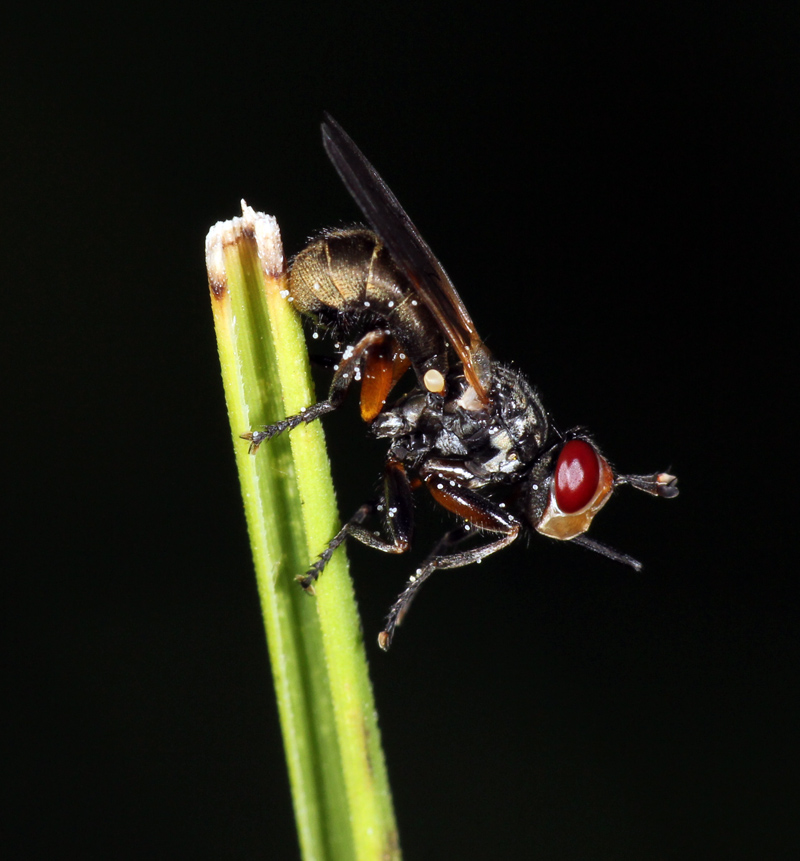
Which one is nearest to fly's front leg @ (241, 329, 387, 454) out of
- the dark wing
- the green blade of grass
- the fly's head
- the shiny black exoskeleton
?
the shiny black exoskeleton

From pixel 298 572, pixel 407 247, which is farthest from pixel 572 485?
pixel 298 572

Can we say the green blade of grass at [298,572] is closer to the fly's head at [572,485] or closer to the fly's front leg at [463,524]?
the fly's front leg at [463,524]

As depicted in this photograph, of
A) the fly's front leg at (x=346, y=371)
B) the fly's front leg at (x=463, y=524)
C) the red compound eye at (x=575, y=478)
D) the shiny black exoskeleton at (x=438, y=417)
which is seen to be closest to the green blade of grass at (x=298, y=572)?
the fly's front leg at (x=346, y=371)

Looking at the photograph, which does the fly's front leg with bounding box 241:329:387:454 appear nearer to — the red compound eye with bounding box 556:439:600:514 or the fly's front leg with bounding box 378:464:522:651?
the fly's front leg with bounding box 378:464:522:651

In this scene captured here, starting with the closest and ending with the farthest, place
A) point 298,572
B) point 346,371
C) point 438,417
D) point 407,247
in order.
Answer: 1. point 298,572
2. point 407,247
3. point 346,371
4. point 438,417

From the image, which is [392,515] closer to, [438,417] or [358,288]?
[438,417]
